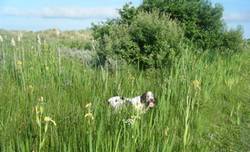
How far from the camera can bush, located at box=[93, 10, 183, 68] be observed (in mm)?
11406

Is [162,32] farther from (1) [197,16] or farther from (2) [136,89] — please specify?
(1) [197,16]

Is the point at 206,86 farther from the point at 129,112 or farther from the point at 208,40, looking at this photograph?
the point at 208,40

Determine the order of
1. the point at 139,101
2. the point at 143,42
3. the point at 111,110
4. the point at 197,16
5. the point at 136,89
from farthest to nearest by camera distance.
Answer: the point at 197,16
the point at 143,42
the point at 136,89
the point at 139,101
the point at 111,110

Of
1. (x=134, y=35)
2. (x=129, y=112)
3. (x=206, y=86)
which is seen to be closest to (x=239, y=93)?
(x=206, y=86)

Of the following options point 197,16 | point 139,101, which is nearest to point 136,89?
point 139,101

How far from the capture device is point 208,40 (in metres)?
14.8

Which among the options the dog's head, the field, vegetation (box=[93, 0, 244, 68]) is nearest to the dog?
the dog's head

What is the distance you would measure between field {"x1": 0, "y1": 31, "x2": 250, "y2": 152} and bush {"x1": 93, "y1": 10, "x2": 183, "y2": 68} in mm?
528

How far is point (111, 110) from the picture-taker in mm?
6066

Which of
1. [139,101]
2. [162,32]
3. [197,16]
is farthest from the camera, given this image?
[197,16]

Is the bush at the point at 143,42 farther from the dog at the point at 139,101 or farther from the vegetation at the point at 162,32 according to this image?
the dog at the point at 139,101

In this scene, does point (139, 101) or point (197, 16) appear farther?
point (197, 16)

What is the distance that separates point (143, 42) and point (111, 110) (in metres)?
5.93

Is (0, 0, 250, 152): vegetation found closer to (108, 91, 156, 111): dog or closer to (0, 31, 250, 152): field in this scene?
(0, 31, 250, 152): field
